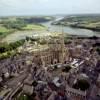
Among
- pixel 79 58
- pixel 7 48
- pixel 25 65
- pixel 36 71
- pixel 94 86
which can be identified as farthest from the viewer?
pixel 7 48

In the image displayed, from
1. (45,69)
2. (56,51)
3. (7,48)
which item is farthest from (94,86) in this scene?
(7,48)

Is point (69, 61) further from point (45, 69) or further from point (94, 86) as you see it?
point (94, 86)

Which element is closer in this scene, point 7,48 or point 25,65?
point 25,65

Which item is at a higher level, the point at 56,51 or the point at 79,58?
the point at 56,51

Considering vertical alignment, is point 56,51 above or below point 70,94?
above

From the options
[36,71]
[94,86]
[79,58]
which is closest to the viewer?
[94,86]

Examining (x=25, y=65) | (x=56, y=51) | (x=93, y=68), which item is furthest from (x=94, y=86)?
(x=25, y=65)

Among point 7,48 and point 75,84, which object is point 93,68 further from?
point 7,48

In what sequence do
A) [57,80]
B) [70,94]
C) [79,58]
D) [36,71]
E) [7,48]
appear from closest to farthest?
[70,94]
[57,80]
[36,71]
[79,58]
[7,48]

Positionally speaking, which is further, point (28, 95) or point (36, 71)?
point (36, 71)
